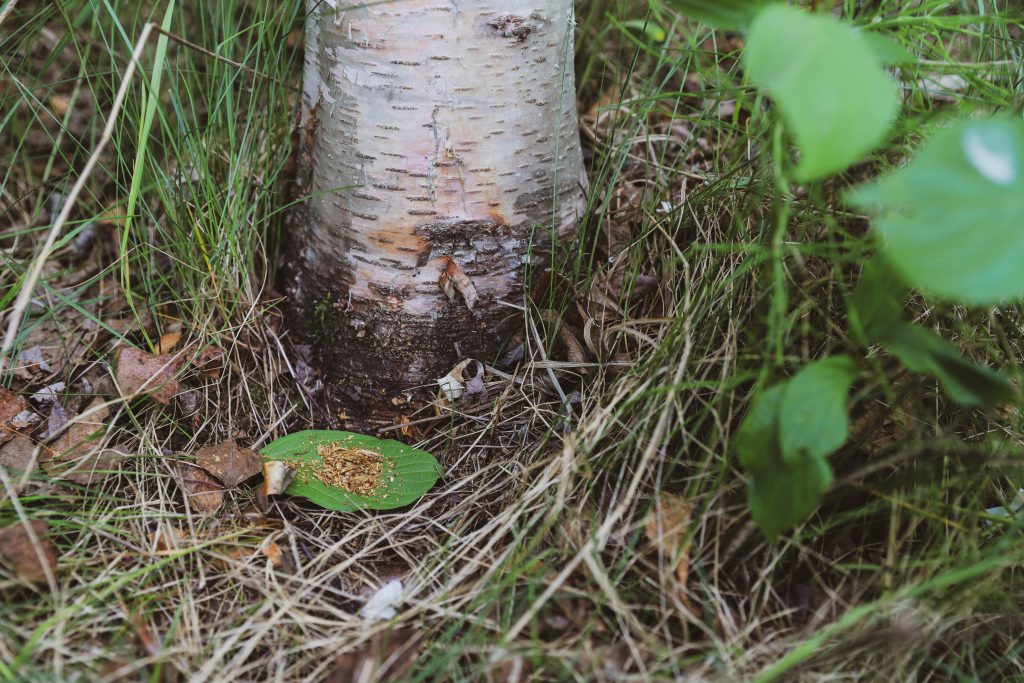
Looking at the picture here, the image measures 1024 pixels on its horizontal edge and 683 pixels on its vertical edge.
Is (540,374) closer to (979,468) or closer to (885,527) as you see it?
(885,527)

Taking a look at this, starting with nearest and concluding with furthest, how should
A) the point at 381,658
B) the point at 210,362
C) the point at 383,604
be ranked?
the point at 381,658
the point at 383,604
the point at 210,362

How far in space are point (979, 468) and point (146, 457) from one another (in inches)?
60.0

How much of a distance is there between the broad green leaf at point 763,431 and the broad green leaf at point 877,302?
0.14 m

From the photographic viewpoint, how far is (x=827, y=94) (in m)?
0.78

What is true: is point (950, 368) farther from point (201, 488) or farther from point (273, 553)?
point (201, 488)

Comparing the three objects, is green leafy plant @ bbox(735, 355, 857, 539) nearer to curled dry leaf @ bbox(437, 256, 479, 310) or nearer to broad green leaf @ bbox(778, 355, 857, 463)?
broad green leaf @ bbox(778, 355, 857, 463)

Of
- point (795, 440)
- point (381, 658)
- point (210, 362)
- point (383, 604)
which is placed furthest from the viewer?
point (210, 362)

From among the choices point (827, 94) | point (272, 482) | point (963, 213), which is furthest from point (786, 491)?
point (272, 482)

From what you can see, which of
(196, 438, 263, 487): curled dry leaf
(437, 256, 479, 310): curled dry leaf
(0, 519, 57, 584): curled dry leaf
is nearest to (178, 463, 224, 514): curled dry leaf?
(196, 438, 263, 487): curled dry leaf

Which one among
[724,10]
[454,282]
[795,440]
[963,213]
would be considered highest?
[724,10]

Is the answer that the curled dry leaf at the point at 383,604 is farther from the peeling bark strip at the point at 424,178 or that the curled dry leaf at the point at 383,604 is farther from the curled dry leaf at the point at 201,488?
the peeling bark strip at the point at 424,178

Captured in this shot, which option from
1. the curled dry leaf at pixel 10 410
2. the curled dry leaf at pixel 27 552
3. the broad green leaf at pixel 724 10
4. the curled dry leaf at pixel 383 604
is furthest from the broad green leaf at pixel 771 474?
the curled dry leaf at pixel 10 410

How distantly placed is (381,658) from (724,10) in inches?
42.5

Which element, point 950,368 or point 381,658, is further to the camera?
point 381,658
